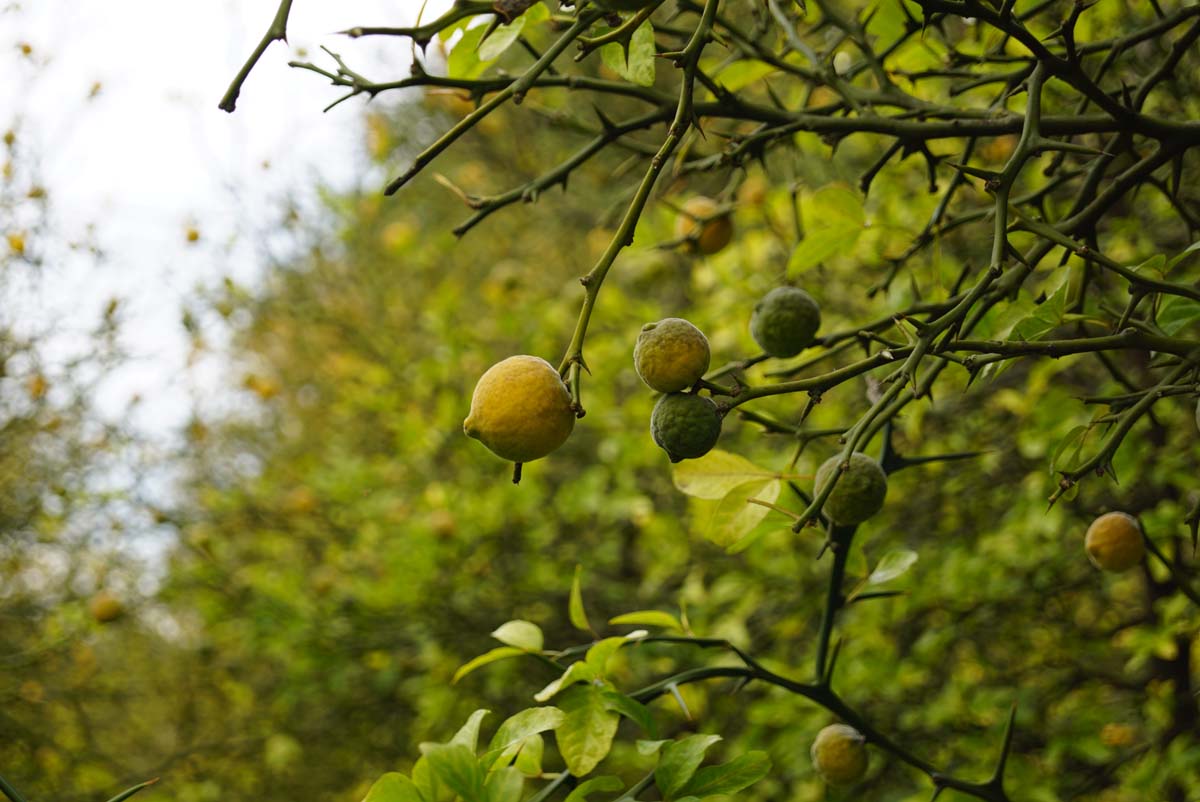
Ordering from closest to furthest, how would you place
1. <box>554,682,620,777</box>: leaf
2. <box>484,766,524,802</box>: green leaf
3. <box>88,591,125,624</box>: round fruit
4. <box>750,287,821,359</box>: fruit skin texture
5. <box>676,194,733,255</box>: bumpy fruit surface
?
<box>484,766,524,802</box>: green leaf < <box>554,682,620,777</box>: leaf < <box>750,287,821,359</box>: fruit skin texture < <box>676,194,733,255</box>: bumpy fruit surface < <box>88,591,125,624</box>: round fruit

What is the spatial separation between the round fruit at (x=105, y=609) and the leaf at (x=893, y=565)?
2901 mm

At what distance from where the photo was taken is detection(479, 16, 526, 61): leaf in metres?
1.04

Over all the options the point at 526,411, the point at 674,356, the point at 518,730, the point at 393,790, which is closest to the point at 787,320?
the point at 674,356

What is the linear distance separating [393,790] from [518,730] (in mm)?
129

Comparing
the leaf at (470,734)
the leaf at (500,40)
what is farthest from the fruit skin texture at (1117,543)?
the leaf at (500,40)

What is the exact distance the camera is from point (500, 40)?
3.44ft

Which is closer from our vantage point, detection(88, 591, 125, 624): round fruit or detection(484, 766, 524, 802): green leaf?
detection(484, 766, 524, 802): green leaf

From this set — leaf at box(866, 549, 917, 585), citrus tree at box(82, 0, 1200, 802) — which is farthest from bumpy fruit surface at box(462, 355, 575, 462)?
leaf at box(866, 549, 917, 585)

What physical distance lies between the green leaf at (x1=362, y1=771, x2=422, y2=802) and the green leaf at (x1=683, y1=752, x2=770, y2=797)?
0.87 ft

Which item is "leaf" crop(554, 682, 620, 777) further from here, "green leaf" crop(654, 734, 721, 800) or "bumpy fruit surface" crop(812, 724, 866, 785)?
"bumpy fruit surface" crop(812, 724, 866, 785)

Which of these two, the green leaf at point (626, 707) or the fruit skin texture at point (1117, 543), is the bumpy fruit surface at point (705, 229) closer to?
the fruit skin texture at point (1117, 543)

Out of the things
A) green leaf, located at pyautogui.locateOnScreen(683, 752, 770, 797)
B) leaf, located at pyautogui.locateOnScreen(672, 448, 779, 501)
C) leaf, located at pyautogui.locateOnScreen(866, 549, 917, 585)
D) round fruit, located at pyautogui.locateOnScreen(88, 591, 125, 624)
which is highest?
round fruit, located at pyautogui.locateOnScreen(88, 591, 125, 624)

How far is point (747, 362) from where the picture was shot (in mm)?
1212

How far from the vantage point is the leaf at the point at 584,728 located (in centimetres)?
97
